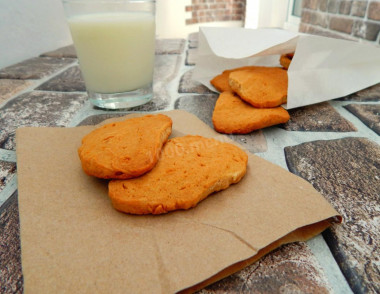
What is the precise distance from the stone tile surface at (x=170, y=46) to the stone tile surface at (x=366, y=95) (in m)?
0.84

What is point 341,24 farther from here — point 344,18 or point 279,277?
point 279,277

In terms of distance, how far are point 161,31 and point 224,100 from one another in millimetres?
2755

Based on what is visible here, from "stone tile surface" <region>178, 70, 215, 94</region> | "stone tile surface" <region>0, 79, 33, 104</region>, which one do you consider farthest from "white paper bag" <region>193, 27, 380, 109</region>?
"stone tile surface" <region>0, 79, 33, 104</region>

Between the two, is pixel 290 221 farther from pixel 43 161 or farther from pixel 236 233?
pixel 43 161

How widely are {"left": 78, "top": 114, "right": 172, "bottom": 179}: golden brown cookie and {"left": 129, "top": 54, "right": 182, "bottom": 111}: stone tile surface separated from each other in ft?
0.83

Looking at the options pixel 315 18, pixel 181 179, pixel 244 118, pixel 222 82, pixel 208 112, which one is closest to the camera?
pixel 181 179

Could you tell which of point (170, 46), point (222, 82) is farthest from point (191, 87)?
point (170, 46)

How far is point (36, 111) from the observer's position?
0.81 m

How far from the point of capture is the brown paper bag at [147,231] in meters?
0.33

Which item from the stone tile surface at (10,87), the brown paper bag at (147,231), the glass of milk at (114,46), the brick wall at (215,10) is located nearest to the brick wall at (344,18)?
the glass of milk at (114,46)

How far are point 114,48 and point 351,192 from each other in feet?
2.04

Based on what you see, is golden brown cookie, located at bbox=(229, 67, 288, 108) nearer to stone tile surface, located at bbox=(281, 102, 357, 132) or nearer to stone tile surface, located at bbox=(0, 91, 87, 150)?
stone tile surface, located at bbox=(281, 102, 357, 132)

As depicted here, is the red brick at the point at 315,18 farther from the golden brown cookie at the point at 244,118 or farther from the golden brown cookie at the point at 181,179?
the golden brown cookie at the point at 181,179

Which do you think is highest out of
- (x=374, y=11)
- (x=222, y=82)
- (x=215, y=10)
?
(x=374, y=11)
